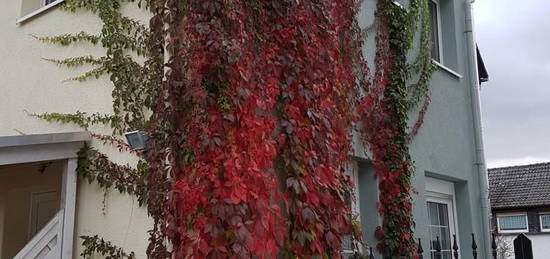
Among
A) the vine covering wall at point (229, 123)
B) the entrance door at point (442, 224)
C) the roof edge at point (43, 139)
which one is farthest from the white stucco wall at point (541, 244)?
the roof edge at point (43, 139)

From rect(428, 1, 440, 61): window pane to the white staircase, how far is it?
21.2ft

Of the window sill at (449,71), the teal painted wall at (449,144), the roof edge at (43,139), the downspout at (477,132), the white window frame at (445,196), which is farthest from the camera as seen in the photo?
the downspout at (477,132)

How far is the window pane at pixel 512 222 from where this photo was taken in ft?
99.5

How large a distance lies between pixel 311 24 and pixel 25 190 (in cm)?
424

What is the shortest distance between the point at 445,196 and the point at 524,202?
22664mm

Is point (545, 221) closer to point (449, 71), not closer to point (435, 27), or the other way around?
point (435, 27)

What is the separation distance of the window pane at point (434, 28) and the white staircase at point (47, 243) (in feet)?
21.2

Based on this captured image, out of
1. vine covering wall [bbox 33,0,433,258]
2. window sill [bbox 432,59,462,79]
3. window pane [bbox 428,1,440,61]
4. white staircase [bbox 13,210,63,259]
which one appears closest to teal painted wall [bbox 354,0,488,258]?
window sill [bbox 432,59,462,79]

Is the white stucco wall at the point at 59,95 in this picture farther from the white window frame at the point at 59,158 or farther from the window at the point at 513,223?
the window at the point at 513,223

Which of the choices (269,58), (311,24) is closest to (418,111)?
(311,24)

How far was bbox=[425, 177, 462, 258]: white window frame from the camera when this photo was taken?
28.0 feet

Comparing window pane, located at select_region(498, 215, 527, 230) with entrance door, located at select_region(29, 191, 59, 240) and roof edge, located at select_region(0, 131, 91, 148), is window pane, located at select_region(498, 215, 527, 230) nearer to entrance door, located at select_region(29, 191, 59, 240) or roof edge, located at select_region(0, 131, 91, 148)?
entrance door, located at select_region(29, 191, 59, 240)

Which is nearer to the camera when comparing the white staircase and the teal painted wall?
the white staircase

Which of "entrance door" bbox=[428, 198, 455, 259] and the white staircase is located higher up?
"entrance door" bbox=[428, 198, 455, 259]
